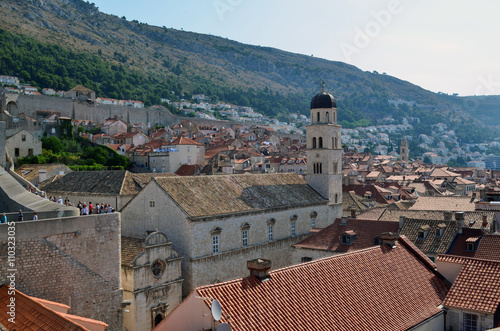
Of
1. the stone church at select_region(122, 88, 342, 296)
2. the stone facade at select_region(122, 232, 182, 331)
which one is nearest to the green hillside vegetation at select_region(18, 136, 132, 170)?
the stone church at select_region(122, 88, 342, 296)

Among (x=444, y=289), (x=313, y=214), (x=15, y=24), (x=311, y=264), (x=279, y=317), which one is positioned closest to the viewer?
(x=279, y=317)

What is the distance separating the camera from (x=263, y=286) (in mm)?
14406

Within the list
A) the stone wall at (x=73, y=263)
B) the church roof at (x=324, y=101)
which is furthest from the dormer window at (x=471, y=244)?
the stone wall at (x=73, y=263)

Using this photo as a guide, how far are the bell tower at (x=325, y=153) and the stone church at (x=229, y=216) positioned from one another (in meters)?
0.10

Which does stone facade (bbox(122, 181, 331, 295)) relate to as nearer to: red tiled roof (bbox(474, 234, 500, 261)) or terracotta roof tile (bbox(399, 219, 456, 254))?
terracotta roof tile (bbox(399, 219, 456, 254))

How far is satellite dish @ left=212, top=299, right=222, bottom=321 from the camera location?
1182 centimetres

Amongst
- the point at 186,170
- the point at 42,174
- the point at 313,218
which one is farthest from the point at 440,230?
the point at 186,170

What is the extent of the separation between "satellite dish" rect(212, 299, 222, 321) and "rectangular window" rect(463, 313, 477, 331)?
9059mm

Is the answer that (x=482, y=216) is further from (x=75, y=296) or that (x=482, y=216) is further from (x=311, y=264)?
(x=75, y=296)

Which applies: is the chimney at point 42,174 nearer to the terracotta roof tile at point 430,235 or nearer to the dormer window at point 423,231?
the terracotta roof tile at point 430,235

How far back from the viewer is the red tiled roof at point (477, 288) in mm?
15250

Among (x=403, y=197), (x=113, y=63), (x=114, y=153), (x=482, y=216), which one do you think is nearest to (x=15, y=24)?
(x=113, y=63)

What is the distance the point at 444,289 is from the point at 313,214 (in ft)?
63.1

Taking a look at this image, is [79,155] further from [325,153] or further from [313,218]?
[313,218]
